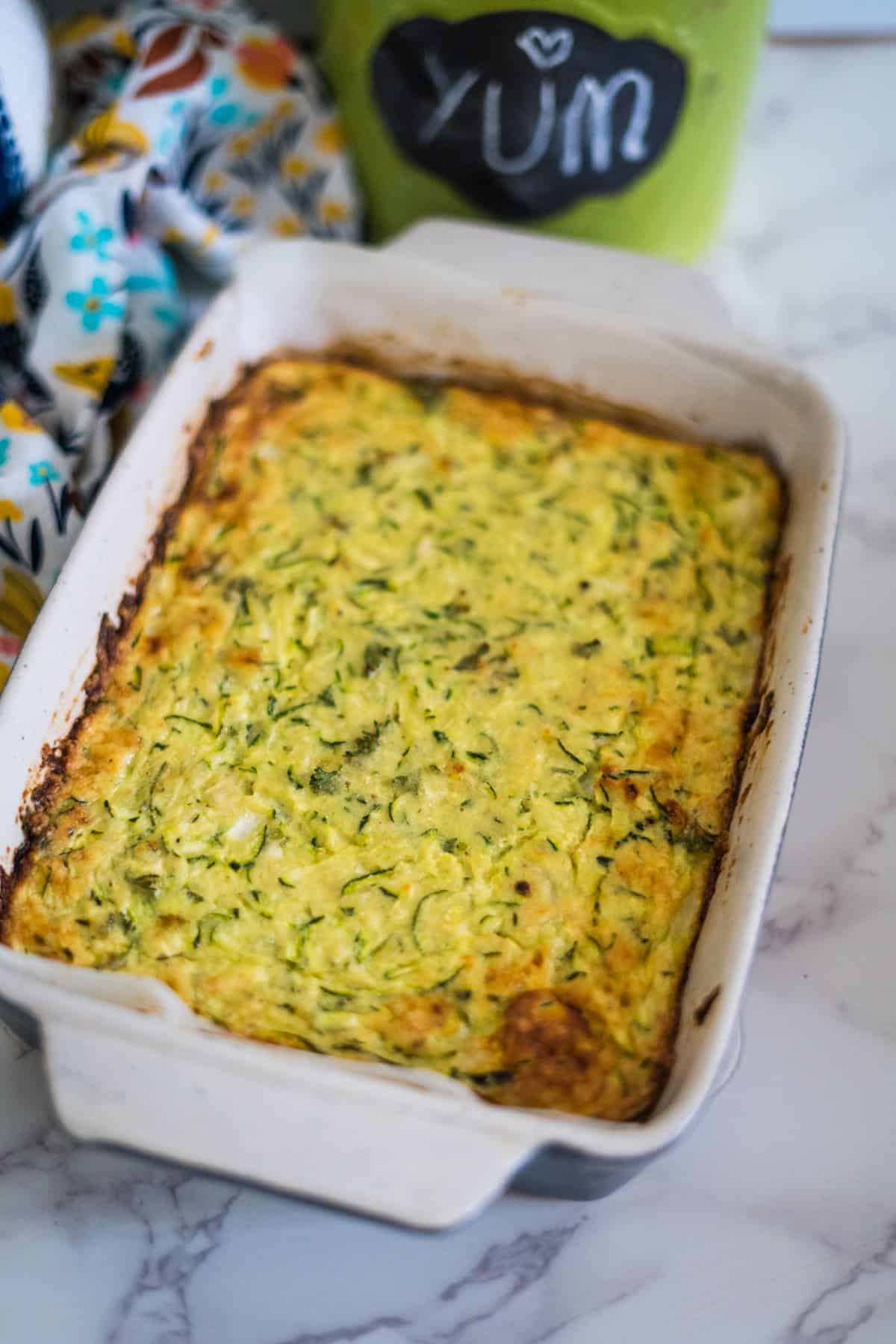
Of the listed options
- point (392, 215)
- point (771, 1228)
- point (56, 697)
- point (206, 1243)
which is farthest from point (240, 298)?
point (771, 1228)

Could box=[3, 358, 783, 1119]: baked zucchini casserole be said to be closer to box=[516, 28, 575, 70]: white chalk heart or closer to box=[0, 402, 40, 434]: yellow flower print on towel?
box=[0, 402, 40, 434]: yellow flower print on towel

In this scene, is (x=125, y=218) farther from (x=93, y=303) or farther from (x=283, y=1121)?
(x=283, y=1121)

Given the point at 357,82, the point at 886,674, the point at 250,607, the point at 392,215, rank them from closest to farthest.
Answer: the point at 250,607
the point at 886,674
the point at 357,82
the point at 392,215

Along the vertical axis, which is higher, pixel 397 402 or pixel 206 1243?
pixel 397 402

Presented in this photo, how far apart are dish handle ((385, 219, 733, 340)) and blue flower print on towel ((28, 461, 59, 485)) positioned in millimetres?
526

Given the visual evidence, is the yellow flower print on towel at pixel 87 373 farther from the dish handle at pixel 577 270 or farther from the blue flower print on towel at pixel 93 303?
the dish handle at pixel 577 270

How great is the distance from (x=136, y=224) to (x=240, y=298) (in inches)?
8.2

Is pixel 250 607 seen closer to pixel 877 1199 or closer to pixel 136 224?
pixel 136 224

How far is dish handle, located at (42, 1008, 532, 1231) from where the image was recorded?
3.22 feet

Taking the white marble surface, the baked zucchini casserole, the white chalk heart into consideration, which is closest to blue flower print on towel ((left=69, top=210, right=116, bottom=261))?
the baked zucchini casserole

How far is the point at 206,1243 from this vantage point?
4.00ft

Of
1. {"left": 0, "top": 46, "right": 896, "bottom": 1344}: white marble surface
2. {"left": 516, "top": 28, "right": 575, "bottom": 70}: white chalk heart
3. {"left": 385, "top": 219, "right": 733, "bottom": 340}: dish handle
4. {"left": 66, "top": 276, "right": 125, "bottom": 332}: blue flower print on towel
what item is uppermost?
{"left": 516, "top": 28, "right": 575, "bottom": 70}: white chalk heart

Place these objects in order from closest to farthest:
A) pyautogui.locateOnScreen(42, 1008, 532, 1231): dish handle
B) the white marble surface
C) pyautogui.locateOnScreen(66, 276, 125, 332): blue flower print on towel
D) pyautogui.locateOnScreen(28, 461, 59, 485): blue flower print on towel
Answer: pyautogui.locateOnScreen(42, 1008, 532, 1231): dish handle, the white marble surface, pyautogui.locateOnScreen(28, 461, 59, 485): blue flower print on towel, pyautogui.locateOnScreen(66, 276, 125, 332): blue flower print on towel

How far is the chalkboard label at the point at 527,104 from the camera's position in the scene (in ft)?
5.07
